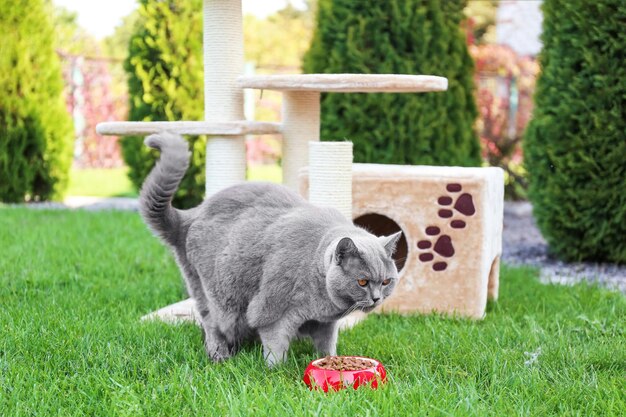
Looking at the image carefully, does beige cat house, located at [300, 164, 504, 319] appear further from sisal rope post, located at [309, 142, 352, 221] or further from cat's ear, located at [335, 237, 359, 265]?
cat's ear, located at [335, 237, 359, 265]

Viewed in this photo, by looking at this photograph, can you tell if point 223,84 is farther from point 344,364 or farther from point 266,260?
point 344,364

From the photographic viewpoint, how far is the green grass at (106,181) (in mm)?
9000

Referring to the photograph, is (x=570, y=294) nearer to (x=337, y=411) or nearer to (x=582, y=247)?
(x=582, y=247)

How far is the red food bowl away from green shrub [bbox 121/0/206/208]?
4727mm

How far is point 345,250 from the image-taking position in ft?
7.84

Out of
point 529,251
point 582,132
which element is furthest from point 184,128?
point 529,251

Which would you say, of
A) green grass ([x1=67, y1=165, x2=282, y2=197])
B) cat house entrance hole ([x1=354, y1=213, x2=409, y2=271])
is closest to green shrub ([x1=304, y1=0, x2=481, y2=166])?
cat house entrance hole ([x1=354, y1=213, x2=409, y2=271])

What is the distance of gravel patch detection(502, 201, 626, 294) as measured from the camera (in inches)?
180

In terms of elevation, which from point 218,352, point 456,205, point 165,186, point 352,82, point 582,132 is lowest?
point 218,352

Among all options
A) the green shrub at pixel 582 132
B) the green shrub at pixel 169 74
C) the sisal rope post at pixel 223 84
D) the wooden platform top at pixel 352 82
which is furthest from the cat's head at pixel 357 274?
the green shrub at pixel 169 74

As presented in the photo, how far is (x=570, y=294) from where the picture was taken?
13.2 feet

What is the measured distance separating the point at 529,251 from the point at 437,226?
7.74ft

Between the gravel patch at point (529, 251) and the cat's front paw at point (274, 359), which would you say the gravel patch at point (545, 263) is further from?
the cat's front paw at point (274, 359)

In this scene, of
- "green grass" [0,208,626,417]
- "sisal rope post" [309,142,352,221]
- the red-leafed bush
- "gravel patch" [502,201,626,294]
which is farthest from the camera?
the red-leafed bush
